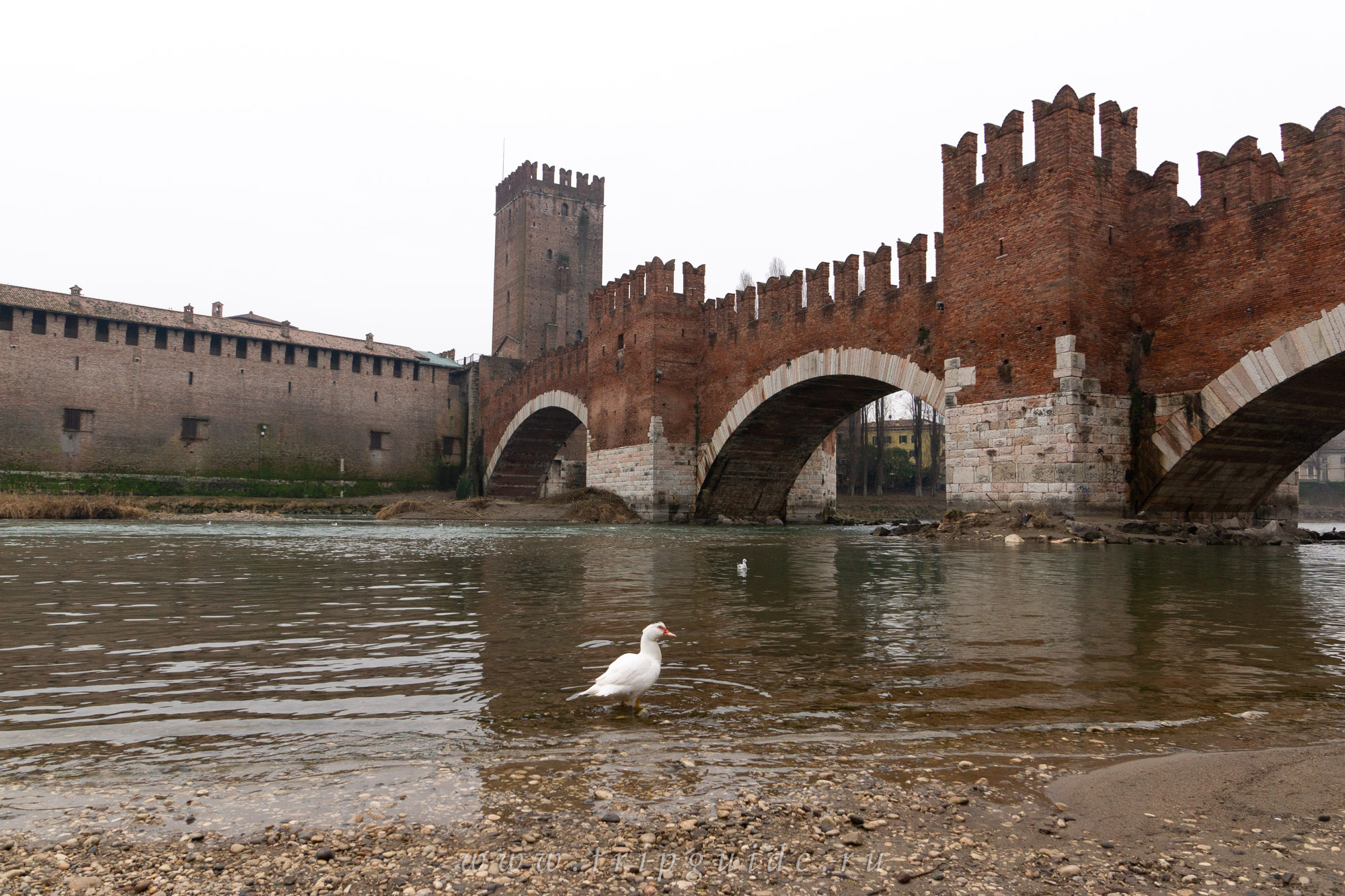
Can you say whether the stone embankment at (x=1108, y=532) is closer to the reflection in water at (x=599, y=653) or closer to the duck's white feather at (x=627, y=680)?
the reflection in water at (x=599, y=653)

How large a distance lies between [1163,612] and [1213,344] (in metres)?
9.90

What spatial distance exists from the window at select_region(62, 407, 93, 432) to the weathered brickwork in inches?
1.6

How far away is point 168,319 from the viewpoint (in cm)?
3638

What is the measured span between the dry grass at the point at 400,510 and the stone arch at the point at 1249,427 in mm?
22490

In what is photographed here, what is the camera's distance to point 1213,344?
13.9 metres

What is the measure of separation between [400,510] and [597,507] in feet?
24.6

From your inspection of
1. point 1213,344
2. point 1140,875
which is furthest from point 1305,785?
point 1213,344

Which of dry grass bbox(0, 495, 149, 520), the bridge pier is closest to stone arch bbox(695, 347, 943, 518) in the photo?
the bridge pier

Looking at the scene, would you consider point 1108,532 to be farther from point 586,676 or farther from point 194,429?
point 194,429

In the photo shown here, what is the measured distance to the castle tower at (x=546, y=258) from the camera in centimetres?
5328

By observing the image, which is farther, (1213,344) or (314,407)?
(314,407)

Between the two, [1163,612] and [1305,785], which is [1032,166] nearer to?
[1163,612]

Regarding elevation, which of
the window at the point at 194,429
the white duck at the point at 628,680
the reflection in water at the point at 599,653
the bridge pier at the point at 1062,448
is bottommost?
the reflection in water at the point at 599,653

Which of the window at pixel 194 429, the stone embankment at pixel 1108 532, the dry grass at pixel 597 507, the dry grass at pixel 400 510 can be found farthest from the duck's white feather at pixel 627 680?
the window at pixel 194 429
